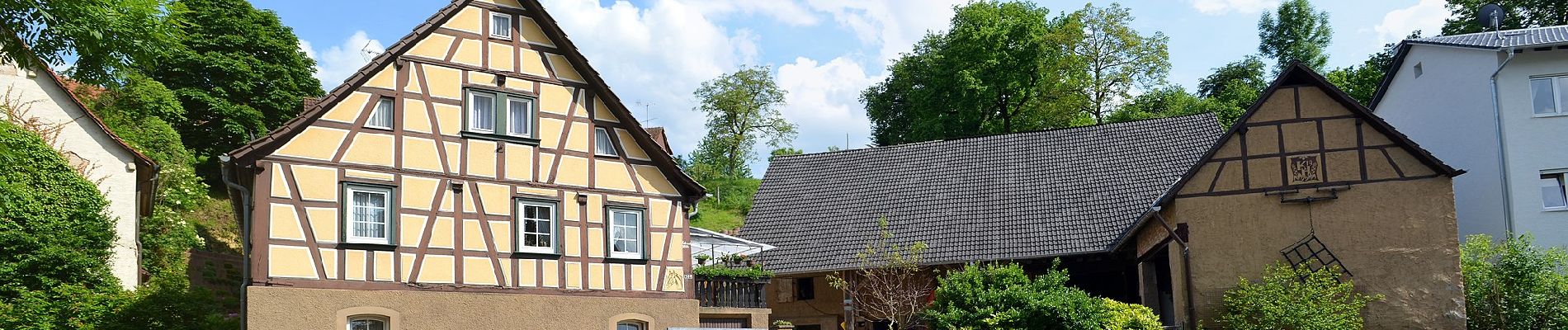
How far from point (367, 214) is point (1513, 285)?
1677 cm

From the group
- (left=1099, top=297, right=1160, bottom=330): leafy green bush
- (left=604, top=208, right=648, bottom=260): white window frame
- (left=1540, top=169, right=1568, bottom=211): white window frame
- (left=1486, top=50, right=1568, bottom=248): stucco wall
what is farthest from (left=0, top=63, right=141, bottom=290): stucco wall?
(left=1540, top=169, right=1568, bottom=211): white window frame

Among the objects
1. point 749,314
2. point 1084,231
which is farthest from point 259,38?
point 1084,231

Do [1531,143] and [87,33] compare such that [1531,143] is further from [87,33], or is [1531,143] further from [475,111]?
[87,33]

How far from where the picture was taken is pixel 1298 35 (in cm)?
4366

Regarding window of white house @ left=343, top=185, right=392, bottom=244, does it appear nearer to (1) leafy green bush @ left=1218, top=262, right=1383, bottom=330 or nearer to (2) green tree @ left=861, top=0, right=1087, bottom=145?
(1) leafy green bush @ left=1218, top=262, right=1383, bottom=330

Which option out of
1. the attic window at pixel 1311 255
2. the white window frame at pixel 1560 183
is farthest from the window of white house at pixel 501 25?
the white window frame at pixel 1560 183

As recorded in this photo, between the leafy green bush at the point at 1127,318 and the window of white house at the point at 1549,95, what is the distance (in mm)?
8135

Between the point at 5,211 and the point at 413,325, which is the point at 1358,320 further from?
the point at 5,211

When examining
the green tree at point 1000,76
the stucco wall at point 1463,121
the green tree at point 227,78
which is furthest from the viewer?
the green tree at point 1000,76

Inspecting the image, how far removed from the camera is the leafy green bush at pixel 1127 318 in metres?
20.2

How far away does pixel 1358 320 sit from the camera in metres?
20.1

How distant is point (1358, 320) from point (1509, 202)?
473 cm

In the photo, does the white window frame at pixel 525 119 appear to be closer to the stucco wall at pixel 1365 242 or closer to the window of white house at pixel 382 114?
the window of white house at pixel 382 114

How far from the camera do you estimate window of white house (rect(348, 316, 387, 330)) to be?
1773cm
